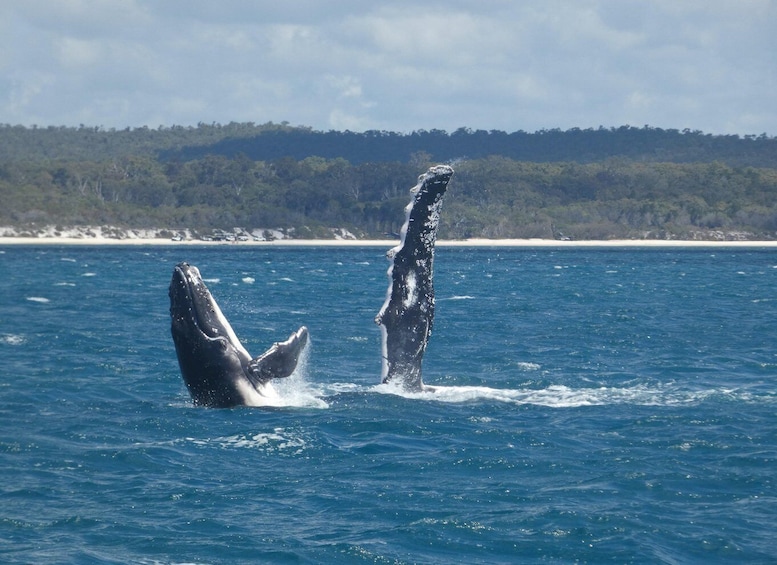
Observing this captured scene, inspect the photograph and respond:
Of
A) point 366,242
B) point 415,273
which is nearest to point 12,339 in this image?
point 415,273

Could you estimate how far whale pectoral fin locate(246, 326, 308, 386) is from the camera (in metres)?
14.2

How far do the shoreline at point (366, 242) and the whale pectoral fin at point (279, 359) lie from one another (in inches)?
4441

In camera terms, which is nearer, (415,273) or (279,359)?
(415,273)

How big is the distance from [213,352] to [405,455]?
2660mm

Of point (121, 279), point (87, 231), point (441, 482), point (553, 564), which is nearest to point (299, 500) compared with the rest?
point (441, 482)

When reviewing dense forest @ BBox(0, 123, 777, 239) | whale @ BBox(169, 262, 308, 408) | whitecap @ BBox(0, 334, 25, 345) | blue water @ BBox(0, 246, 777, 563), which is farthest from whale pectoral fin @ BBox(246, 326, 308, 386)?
dense forest @ BBox(0, 123, 777, 239)

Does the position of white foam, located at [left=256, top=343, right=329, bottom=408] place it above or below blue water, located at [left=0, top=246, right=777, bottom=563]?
above

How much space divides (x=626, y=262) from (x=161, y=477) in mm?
75239

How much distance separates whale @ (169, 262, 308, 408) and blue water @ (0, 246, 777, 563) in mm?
304

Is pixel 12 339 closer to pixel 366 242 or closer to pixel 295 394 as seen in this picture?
pixel 295 394

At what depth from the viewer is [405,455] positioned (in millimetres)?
12945

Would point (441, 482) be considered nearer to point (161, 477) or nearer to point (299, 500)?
point (299, 500)

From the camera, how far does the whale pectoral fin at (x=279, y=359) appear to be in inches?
560

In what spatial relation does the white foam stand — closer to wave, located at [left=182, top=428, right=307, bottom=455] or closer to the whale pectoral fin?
the whale pectoral fin
